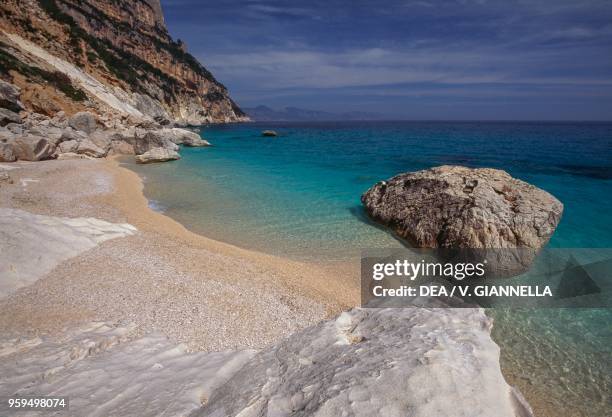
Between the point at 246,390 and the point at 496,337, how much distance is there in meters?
5.08

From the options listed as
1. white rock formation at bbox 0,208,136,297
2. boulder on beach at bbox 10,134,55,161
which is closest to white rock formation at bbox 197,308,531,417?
white rock formation at bbox 0,208,136,297

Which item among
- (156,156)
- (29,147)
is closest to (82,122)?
(156,156)

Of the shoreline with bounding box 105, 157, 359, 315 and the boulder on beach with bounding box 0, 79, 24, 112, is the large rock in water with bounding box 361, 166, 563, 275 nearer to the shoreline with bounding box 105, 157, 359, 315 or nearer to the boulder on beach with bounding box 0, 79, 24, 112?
the shoreline with bounding box 105, 157, 359, 315

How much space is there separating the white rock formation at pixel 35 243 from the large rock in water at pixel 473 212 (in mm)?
9553

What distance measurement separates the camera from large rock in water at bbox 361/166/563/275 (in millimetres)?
9156

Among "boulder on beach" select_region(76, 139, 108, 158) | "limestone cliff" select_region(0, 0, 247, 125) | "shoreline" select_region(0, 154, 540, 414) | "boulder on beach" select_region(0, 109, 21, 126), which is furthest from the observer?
"limestone cliff" select_region(0, 0, 247, 125)

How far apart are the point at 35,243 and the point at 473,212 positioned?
37.3 ft

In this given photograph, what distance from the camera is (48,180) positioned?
16141 millimetres

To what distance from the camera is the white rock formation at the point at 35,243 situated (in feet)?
21.0

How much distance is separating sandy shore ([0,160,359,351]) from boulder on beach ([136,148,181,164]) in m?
17.9

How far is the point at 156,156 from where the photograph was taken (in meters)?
28.7

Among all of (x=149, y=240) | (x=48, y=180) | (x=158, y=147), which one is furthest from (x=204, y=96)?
(x=149, y=240)

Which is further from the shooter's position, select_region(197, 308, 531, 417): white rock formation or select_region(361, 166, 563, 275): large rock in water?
select_region(361, 166, 563, 275): large rock in water
